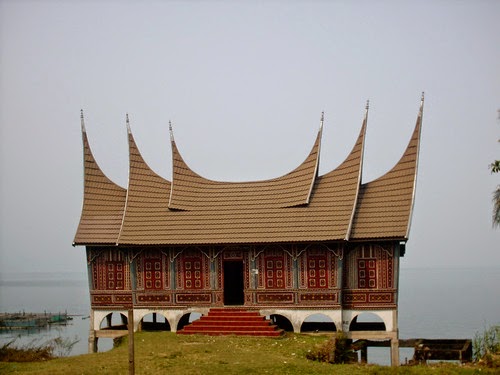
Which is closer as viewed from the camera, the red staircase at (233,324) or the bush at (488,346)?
the bush at (488,346)

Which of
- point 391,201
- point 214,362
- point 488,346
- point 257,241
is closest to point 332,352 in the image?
point 214,362

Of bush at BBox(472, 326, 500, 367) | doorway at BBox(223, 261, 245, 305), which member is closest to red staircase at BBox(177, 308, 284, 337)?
doorway at BBox(223, 261, 245, 305)

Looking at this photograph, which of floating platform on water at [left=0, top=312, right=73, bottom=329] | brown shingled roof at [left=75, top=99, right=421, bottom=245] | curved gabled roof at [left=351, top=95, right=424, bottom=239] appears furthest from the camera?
floating platform on water at [left=0, top=312, right=73, bottom=329]

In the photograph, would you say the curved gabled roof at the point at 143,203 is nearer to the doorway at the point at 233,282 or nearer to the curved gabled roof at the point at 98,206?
the curved gabled roof at the point at 98,206

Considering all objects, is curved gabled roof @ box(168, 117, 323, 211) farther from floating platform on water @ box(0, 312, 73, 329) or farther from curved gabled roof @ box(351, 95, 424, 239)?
floating platform on water @ box(0, 312, 73, 329)

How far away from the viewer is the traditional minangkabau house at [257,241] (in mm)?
25109

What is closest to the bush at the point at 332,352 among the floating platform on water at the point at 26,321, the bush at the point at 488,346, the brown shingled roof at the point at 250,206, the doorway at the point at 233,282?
the bush at the point at 488,346

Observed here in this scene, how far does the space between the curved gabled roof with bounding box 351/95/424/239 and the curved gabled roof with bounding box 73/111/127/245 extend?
8691 mm

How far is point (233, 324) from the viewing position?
982 inches

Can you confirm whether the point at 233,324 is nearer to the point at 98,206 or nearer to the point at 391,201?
the point at 391,201

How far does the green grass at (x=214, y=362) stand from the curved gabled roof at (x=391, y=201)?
4491mm

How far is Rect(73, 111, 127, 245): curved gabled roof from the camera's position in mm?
26953

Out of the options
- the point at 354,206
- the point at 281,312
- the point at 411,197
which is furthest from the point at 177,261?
the point at 411,197

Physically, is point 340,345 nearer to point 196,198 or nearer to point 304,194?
point 304,194
